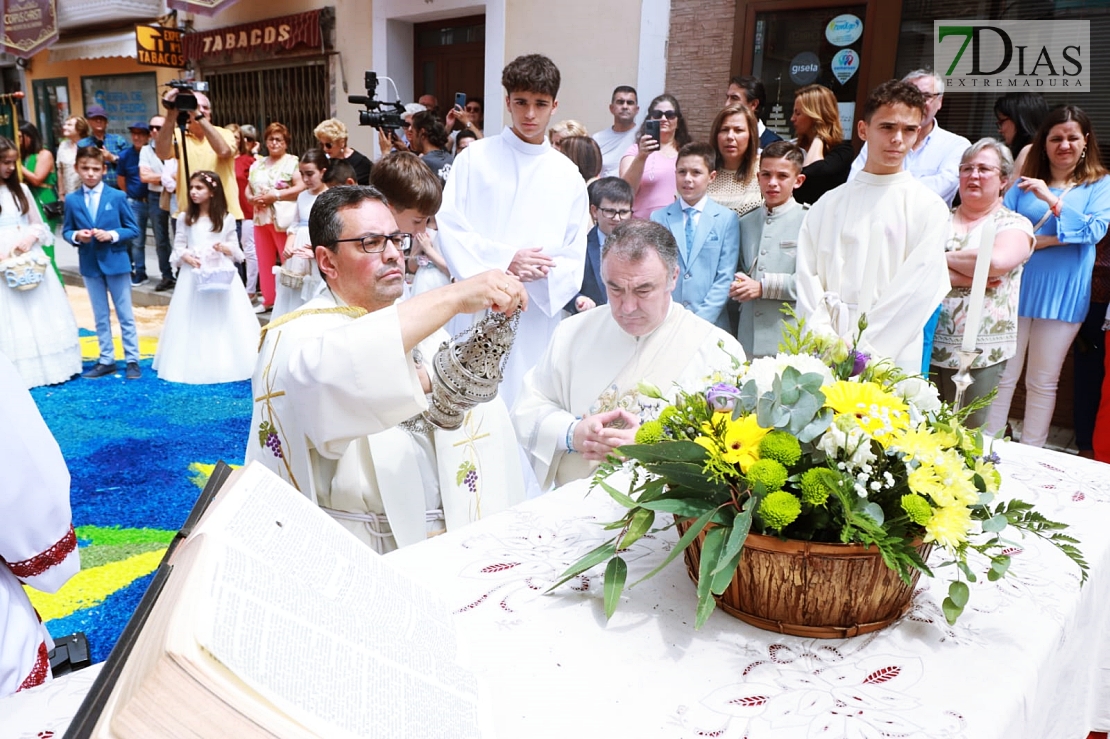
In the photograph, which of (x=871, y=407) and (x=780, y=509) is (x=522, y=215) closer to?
(x=871, y=407)

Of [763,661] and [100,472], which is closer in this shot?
[763,661]

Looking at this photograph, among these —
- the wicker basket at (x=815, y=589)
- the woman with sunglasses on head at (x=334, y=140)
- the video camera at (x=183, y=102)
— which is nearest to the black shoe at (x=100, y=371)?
the video camera at (x=183, y=102)

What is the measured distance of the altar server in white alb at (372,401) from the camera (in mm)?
1730

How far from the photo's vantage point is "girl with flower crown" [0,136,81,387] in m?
6.08

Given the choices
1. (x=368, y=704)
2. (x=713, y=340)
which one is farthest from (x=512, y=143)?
(x=368, y=704)

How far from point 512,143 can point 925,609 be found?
3.62m

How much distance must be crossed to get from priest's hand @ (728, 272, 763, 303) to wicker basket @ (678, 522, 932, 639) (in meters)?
2.84

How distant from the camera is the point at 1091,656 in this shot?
62.2 inches

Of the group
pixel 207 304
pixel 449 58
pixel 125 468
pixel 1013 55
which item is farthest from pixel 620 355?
pixel 449 58

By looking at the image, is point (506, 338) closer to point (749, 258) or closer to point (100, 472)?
point (749, 258)

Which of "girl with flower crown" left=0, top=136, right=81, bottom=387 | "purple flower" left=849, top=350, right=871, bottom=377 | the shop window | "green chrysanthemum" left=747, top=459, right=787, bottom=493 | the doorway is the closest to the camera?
"green chrysanthemum" left=747, top=459, right=787, bottom=493

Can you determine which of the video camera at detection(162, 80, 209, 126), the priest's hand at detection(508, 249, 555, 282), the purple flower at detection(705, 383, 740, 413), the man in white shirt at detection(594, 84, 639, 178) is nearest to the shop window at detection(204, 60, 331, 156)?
the video camera at detection(162, 80, 209, 126)

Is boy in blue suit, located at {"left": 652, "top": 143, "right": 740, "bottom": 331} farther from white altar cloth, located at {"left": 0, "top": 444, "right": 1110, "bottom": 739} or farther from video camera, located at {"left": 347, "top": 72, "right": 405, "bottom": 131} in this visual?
white altar cloth, located at {"left": 0, "top": 444, "right": 1110, "bottom": 739}

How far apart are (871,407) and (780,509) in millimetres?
241
